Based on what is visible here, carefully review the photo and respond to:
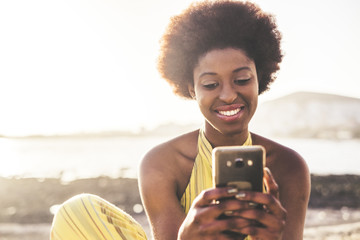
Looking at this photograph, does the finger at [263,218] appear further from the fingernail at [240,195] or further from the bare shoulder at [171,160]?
the bare shoulder at [171,160]

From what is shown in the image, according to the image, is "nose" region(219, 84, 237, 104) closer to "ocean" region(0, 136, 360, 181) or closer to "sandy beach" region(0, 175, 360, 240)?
"ocean" region(0, 136, 360, 181)

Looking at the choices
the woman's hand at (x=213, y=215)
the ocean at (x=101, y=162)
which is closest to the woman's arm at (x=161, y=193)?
the woman's hand at (x=213, y=215)

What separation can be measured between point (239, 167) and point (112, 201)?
8.85m

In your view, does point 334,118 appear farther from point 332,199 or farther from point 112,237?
point 112,237

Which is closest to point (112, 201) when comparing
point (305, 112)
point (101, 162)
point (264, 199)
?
point (264, 199)

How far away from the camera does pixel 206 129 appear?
2873 millimetres

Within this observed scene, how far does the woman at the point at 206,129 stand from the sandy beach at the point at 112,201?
169 inches

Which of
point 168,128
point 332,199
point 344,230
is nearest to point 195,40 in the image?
point 344,230

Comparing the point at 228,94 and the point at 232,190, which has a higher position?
the point at 228,94

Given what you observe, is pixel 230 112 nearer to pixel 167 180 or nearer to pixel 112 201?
pixel 167 180

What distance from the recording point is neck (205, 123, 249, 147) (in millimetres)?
2745

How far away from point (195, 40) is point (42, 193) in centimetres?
906

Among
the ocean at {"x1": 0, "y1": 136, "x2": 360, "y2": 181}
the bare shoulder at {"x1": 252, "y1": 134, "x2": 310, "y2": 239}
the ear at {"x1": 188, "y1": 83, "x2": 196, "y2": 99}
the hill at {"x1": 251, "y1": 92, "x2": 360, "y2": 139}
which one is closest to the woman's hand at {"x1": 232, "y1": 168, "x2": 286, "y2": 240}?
the bare shoulder at {"x1": 252, "y1": 134, "x2": 310, "y2": 239}

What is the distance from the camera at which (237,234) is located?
1788 mm
